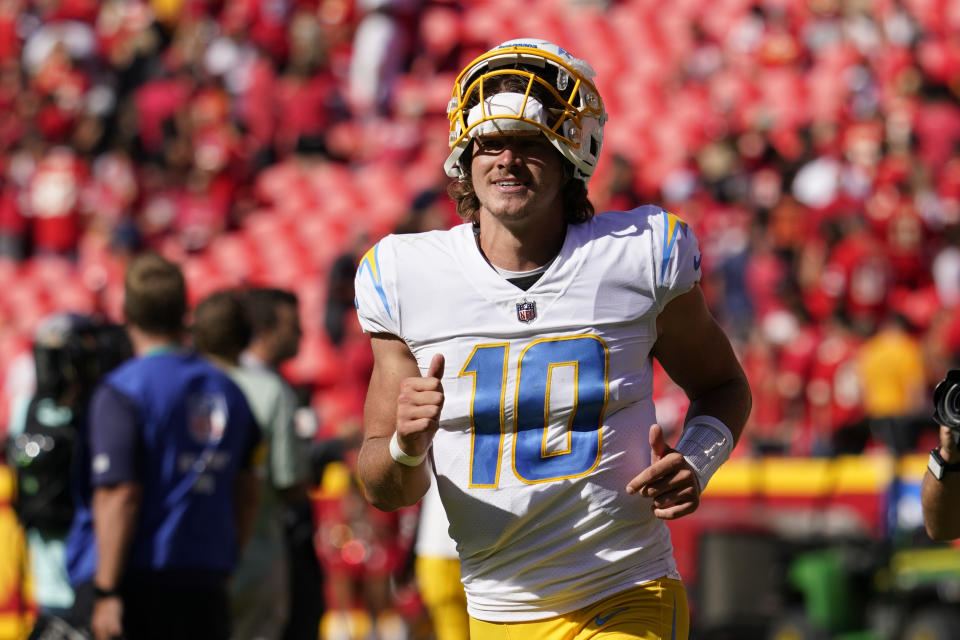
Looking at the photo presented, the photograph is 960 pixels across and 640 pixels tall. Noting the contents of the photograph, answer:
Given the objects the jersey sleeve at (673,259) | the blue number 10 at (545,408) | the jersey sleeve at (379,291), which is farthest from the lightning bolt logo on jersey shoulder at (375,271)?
the jersey sleeve at (673,259)

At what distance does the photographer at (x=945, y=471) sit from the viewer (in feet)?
11.3

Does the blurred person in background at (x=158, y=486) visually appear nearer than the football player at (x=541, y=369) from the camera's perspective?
No

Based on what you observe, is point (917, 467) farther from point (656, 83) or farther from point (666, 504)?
point (656, 83)

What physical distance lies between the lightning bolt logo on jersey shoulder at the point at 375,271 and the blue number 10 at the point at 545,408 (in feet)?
0.92

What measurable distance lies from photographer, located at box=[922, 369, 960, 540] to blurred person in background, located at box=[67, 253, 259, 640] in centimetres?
270

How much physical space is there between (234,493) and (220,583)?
43 cm

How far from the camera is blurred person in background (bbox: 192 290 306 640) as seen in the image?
641 centimetres

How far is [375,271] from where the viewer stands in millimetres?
3611

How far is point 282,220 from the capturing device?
54.3 ft

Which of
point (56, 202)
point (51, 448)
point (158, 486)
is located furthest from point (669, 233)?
point (56, 202)

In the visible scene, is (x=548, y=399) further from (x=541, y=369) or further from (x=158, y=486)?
(x=158, y=486)

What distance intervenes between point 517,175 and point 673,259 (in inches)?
16.5

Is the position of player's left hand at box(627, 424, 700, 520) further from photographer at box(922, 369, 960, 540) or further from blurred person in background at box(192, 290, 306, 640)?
blurred person in background at box(192, 290, 306, 640)

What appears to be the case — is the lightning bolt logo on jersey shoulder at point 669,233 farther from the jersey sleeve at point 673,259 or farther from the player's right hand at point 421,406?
the player's right hand at point 421,406
